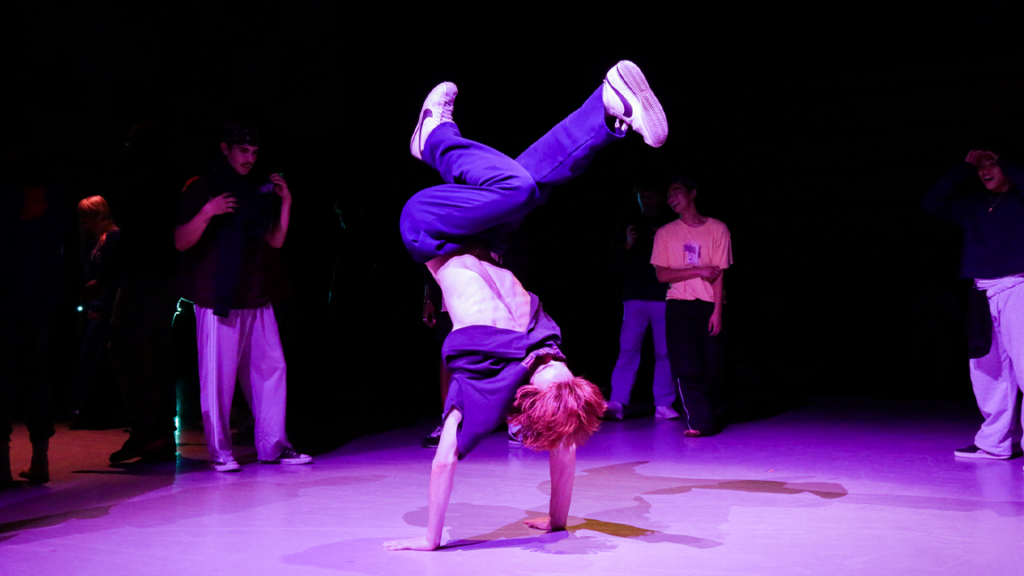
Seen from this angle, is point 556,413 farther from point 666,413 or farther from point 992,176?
point 666,413

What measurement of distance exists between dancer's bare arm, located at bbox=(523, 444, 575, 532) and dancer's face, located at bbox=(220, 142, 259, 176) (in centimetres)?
230

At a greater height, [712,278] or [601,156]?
[601,156]

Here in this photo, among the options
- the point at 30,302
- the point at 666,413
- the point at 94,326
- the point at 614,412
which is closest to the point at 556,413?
the point at 30,302

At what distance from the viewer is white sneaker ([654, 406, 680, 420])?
5.93 m

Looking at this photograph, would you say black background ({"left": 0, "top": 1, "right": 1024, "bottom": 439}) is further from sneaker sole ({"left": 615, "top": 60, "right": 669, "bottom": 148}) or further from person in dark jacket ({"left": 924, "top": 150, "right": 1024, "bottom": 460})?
sneaker sole ({"left": 615, "top": 60, "right": 669, "bottom": 148})

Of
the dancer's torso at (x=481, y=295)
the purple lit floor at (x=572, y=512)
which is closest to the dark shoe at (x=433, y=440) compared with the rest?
the purple lit floor at (x=572, y=512)

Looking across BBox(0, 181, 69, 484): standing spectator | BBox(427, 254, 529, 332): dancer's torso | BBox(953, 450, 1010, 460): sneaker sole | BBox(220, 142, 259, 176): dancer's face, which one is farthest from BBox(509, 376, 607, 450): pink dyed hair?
BBox(953, 450, 1010, 460): sneaker sole

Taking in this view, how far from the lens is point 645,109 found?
9.39 feet

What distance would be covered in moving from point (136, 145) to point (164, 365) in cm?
114

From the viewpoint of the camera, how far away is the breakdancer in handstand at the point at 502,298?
2707mm

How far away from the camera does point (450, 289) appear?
2.92m

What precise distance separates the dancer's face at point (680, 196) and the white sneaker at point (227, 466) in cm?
283

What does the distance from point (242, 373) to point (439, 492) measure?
6.70ft

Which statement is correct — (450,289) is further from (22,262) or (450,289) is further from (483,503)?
(22,262)
